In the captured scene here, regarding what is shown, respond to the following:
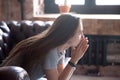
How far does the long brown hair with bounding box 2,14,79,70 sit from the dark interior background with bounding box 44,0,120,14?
90.6 inches

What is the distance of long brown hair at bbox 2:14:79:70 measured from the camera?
1.73m

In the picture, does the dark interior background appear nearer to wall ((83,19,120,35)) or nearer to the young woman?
wall ((83,19,120,35))

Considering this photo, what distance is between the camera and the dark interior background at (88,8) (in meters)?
4.04

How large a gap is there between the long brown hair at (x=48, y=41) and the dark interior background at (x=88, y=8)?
Result: 7.55ft

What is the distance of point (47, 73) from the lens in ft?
5.78

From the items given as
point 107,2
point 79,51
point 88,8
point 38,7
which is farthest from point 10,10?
point 79,51

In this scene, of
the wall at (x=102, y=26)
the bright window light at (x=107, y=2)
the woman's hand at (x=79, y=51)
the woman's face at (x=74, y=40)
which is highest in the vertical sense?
the woman's face at (x=74, y=40)

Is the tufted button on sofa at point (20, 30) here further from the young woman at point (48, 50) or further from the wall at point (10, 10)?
the young woman at point (48, 50)

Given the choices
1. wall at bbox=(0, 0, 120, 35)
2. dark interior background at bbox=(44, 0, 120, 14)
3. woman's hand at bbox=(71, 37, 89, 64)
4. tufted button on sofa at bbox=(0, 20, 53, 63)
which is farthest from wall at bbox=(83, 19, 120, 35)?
woman's hand at bbox=(71, 37, 89, 64)

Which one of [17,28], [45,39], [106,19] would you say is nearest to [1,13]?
[17,28]

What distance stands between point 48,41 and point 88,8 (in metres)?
2.45

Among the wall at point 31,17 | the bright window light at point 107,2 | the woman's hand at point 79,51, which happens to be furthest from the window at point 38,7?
the woman's hand at point 79,51

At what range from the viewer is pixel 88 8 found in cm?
409

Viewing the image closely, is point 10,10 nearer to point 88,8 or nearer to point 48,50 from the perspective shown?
point 88,8
